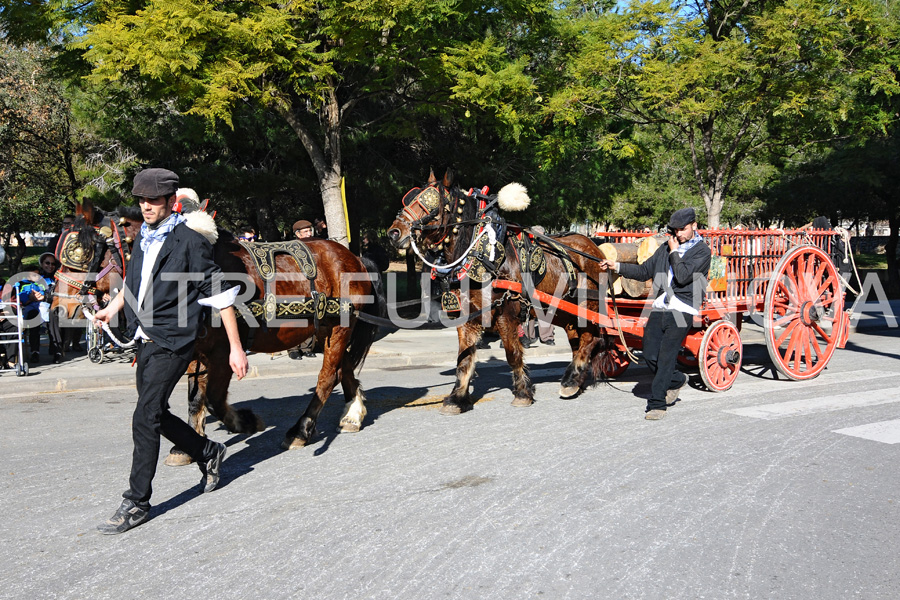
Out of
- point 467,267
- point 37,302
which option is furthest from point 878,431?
point 37,302

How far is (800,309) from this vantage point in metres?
9.42

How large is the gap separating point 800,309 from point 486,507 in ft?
20.6

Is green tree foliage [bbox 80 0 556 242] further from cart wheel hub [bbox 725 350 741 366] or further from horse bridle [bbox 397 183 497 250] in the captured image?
cart wheel hub [bbox 725 350 741 366]

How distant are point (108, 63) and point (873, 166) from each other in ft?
70.7

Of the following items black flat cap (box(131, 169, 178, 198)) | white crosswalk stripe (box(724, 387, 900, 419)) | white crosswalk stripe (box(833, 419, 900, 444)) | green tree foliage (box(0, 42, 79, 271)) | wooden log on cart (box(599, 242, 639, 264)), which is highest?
green tree foliage (box(0, 42, 79, 271))

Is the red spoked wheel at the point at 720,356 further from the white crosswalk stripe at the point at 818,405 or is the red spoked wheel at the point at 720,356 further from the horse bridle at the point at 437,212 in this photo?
the horse bridle at the point at 437,212

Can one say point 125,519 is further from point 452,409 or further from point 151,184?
point 452,409

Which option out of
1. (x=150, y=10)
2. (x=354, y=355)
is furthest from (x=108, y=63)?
(x=354, y=355)

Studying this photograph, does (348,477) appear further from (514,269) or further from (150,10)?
(150,10)

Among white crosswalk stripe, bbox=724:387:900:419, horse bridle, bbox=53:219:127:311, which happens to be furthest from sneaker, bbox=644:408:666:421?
horse bridle, bbox=53:219:127:311

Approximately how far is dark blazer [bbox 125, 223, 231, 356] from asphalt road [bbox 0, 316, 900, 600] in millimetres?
1150

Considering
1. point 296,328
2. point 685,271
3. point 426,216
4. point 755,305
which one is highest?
point 426,216

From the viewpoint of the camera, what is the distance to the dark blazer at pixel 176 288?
4.48 meters

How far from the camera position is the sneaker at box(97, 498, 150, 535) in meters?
4.39
